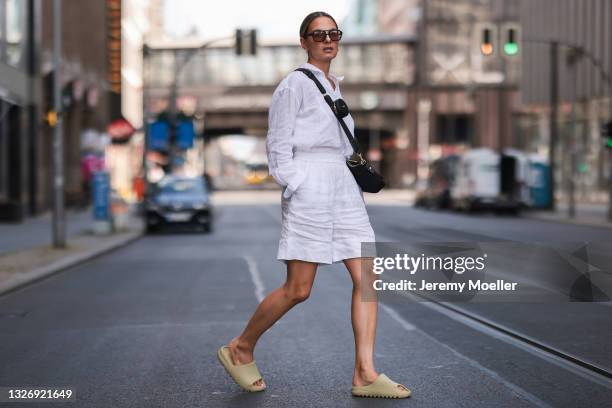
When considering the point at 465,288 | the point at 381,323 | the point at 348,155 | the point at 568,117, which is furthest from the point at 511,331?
the point at 568,117

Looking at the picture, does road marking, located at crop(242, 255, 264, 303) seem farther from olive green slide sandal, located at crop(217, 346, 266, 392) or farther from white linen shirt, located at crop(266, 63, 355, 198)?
white linen shirt, located at crop(266, 63, 355, 198)

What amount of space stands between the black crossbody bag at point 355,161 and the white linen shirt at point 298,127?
0.10 ft

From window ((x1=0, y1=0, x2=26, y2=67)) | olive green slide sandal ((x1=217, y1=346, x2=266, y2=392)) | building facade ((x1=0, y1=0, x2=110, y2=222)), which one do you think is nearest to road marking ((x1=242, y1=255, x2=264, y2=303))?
olive green slide sandal ((x1=217, y1=346, x2=266, y2=392))

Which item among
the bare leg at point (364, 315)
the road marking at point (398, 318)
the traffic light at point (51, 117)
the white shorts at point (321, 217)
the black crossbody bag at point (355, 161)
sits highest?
the traffic light at point (51, 117)

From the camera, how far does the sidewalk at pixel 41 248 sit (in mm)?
13576

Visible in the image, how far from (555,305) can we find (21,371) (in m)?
5.27

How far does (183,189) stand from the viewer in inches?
1089

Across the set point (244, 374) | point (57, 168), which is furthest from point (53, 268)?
point (244, 374)

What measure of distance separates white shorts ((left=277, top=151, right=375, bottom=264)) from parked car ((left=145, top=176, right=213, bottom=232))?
21233 mm

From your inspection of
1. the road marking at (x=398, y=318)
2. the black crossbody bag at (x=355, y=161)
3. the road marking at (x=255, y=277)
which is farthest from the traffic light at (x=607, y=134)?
the black crossbody bag at (x=355, y=161)

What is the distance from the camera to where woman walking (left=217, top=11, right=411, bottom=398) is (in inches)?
207

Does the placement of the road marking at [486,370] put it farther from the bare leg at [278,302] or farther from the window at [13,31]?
the window at [13,31]

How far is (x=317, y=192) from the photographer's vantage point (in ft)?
17.4

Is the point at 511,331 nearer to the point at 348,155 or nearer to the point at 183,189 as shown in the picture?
the point at 348,155
